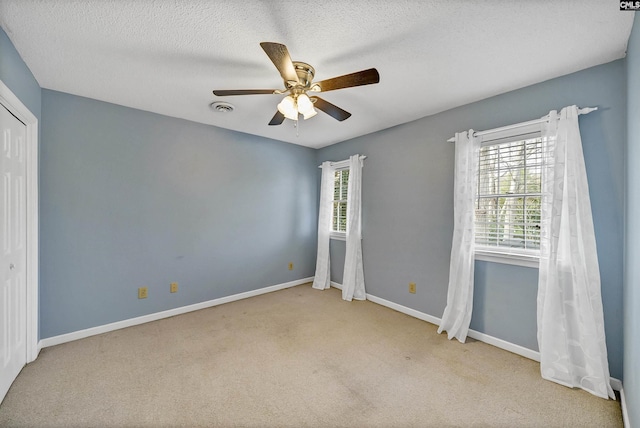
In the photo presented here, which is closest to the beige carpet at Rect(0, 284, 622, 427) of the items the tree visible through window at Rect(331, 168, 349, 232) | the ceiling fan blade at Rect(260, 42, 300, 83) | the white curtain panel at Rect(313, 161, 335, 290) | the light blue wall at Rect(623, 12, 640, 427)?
the light blue wall at Rect(623, 12, 640, 427)

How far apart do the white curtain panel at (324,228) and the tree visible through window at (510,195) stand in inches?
87.2

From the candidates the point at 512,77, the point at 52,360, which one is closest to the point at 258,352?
the point at 52,360

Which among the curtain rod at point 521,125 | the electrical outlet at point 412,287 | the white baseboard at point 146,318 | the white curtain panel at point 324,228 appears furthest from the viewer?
the white curtain panel at point 324,228

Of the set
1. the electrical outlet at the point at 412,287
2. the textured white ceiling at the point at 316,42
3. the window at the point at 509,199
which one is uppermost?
the textured white ceiling at the point at 316,42

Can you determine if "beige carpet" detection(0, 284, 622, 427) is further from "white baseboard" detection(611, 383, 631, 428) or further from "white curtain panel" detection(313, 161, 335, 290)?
"white curtain panel" detection(313, 161, 335, 290)

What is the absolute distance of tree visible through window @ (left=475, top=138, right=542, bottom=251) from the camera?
2275 millimetres

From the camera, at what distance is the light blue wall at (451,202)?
1.90 m

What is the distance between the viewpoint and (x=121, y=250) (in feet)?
9.15

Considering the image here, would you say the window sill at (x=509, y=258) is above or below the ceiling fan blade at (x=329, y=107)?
below

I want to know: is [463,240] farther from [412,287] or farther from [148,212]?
[148,212]

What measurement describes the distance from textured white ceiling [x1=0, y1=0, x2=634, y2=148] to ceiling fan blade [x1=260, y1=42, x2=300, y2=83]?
9.4 inches

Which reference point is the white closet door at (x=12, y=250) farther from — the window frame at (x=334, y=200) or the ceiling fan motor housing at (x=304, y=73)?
the window frame at (x=334, y=200)

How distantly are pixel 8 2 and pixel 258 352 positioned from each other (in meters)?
2.85

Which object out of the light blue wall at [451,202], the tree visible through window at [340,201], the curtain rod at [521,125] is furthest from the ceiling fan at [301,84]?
the tree visible through window at [340,201]
